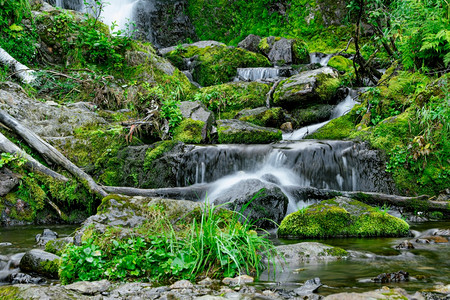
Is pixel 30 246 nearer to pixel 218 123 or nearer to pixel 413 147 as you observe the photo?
pixel 218 123

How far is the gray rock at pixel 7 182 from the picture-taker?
19.6 feet

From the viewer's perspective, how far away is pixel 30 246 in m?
4.29

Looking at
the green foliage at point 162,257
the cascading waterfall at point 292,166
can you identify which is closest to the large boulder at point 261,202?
the cascading waterfall at point 292,166

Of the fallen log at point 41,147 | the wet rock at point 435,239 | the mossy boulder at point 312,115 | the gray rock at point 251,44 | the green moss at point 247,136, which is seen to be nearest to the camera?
the wet rock at point 435,239

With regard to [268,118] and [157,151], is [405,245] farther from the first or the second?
[268,118]

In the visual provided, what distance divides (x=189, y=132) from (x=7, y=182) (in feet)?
12.2

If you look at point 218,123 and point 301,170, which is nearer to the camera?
point 301,170

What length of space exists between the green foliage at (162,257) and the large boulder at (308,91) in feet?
25.8

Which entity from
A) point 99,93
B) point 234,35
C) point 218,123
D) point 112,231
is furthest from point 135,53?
point 234,35

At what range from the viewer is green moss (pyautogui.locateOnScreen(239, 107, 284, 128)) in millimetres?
9594

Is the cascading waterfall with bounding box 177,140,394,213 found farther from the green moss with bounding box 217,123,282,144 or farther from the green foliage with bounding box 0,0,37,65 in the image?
the green foliage with bounding box 0,0,37,65

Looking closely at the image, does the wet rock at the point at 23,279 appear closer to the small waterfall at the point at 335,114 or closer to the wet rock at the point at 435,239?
the wet rock at the point at 435,239

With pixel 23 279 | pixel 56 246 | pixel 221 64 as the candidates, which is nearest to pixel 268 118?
pixel 221 64

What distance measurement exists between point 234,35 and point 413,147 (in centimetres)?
1663
